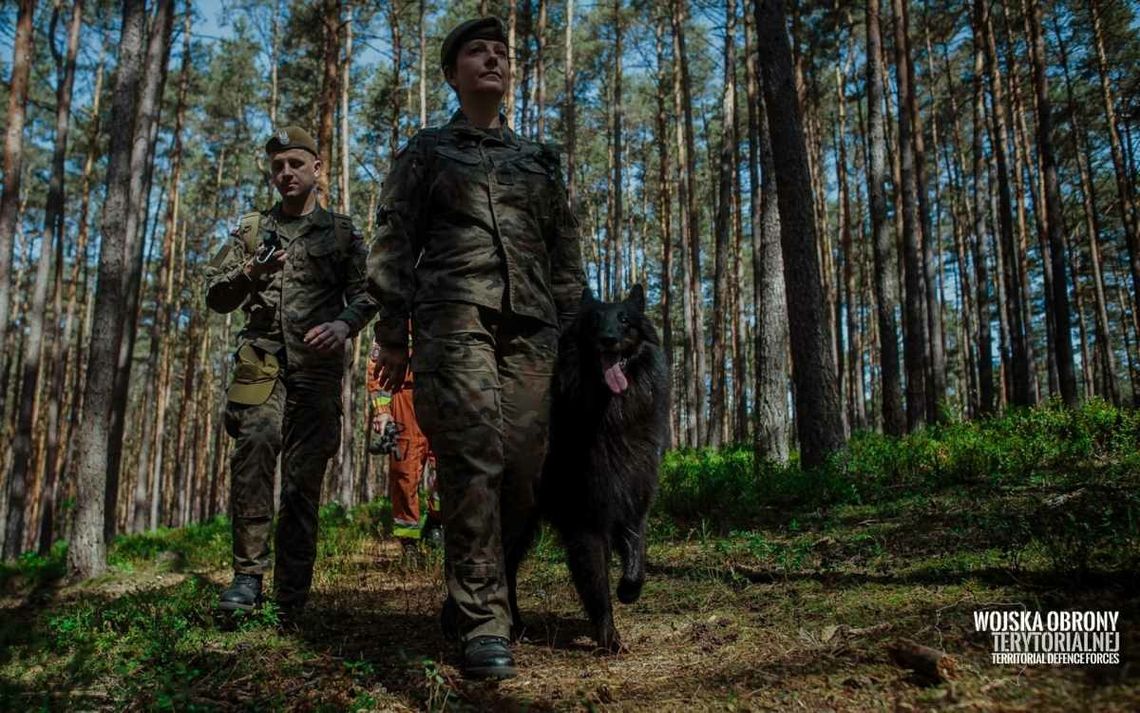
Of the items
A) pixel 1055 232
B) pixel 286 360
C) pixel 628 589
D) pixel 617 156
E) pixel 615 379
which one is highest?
pixel 617 156

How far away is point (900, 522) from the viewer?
17.6 feet

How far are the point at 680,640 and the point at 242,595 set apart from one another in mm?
2378

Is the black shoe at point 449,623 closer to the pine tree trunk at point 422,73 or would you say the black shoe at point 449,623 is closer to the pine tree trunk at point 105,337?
the pine tree trunk at point 105,337

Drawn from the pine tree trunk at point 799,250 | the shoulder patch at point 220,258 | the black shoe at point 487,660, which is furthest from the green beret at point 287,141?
the pine tree trunk at point 799,250

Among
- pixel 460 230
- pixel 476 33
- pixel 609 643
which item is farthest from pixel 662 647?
pixel 476 33

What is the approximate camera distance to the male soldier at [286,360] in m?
3.87

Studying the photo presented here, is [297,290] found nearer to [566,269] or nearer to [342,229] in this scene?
[342,229]

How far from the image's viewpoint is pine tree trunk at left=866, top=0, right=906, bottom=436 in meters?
11.5

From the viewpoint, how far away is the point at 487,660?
266 cm

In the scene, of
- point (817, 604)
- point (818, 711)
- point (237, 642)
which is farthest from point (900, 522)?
point (237, 642)

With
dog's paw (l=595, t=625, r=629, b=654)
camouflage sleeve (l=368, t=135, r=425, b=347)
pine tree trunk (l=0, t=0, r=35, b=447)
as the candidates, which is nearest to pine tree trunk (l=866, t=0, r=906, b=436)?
dog's paw (l=595, t=625, r=629, b=654)

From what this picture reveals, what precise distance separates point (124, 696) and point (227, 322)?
3444cm

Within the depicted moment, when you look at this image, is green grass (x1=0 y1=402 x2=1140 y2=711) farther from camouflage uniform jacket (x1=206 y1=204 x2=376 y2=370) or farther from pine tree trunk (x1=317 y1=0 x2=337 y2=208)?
pine tree trunk (x1=317 y1=0 x2=337 y2=208)

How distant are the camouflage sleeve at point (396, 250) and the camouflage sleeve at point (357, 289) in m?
1.06
